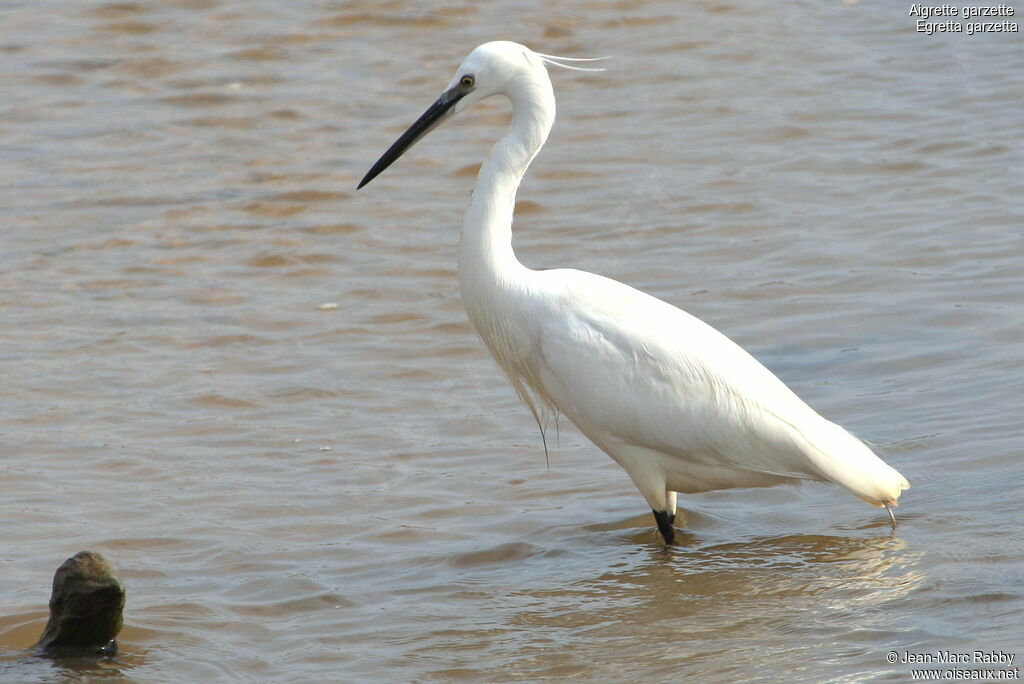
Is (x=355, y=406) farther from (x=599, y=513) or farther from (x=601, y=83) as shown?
(x=601, y=83)

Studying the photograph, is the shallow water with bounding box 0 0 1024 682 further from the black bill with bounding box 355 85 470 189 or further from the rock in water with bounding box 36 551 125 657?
the black bill with bounding box 355 85 470 189

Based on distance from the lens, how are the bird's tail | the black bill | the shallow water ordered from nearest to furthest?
the shallow water
the bird's tail
the black bill

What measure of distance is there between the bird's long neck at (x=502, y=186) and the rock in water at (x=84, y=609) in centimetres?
202

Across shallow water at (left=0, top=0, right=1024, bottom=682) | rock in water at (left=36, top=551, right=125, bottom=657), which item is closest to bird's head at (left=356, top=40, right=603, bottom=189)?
shallow water at (left=0, top=0, right=1024, bottom=682)

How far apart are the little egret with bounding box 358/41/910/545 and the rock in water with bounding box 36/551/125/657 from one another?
6.54 feet

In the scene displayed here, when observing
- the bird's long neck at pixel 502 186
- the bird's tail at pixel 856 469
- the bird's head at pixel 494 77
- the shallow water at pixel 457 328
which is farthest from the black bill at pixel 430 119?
the bird's tail at pixel 856 469

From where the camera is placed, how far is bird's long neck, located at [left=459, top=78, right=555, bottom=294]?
18.7ft

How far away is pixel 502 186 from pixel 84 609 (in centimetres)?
228

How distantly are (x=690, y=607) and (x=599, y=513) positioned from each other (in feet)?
Result: 3.55

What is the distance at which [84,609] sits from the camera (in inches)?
173

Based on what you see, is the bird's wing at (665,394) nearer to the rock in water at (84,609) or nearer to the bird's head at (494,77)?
the bird's head at (494,77)

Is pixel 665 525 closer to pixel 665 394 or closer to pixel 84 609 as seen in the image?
pixel 665 394

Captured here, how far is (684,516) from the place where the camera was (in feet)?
19.8

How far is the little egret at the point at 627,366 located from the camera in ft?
18.5
